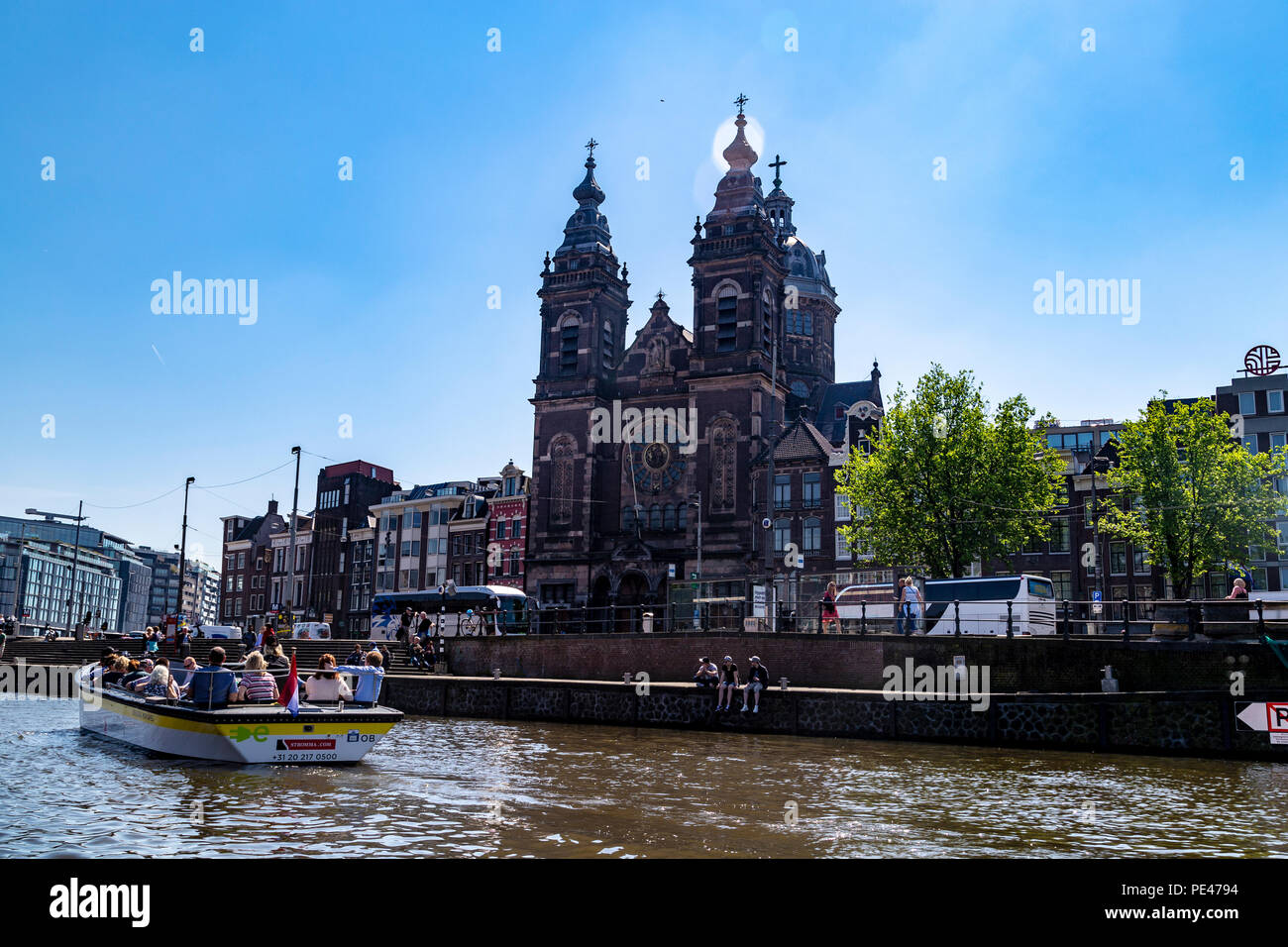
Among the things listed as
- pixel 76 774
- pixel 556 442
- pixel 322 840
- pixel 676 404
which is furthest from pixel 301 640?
pixel 322 840

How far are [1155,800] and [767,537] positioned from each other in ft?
127

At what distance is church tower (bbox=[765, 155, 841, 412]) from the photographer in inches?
3214

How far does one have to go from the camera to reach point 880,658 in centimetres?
3294

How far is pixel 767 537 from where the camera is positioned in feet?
181

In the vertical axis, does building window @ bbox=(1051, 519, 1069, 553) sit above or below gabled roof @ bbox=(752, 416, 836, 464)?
below

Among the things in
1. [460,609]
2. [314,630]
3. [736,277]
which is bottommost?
[314,630]

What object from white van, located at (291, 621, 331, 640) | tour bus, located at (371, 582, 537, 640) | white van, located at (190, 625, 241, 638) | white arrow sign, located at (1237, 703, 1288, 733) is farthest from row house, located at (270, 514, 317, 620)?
white arrow sign, located at (1237, 703, 1288, 733)

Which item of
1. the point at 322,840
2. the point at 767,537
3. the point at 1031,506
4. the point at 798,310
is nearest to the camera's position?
the point at 322,840

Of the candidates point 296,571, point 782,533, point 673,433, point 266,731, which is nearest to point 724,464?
point 673,433

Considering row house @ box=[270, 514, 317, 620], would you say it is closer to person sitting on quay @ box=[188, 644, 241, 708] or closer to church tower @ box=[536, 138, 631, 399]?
church tower @ box=[536, 138, 631, 399]

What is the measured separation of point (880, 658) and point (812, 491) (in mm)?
31512

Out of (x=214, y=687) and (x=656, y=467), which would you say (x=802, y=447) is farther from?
(x=214, y=687)

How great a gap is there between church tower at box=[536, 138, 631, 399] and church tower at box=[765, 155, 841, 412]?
54.7 feet
